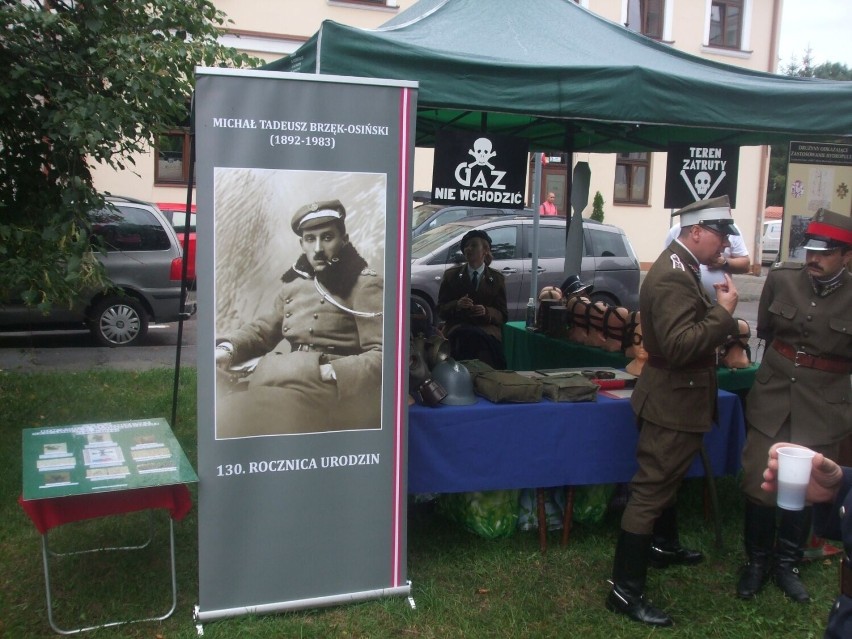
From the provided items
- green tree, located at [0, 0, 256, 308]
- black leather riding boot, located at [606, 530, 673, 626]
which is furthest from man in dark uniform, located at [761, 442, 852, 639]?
green tree, located at [0, 0, 256, 308]

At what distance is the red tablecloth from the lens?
3.12 meters

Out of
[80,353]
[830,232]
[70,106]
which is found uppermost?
[70,106]

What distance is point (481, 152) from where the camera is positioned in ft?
16.3

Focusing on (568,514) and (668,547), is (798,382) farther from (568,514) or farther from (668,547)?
(568,514)

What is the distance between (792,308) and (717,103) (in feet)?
3.86

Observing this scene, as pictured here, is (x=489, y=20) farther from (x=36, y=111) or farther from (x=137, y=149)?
(x=36, y=111)

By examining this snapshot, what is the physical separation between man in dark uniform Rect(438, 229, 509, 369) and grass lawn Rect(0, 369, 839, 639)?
1598 mm

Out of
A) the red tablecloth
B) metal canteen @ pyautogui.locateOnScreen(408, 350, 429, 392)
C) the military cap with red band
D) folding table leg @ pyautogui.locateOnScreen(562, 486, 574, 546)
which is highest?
the military cap with red band

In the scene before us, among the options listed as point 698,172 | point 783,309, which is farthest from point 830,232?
point 698,172

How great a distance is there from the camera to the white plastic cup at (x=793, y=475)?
192 centimetres

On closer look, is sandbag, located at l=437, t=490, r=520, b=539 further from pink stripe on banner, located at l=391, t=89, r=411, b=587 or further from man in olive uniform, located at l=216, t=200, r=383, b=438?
man in olive uniform, located at l=216, t=200, r=383, b=438

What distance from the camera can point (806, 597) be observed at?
12.2 ft

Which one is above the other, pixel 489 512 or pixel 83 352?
pixel 489 512

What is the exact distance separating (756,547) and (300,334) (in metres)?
2.31
